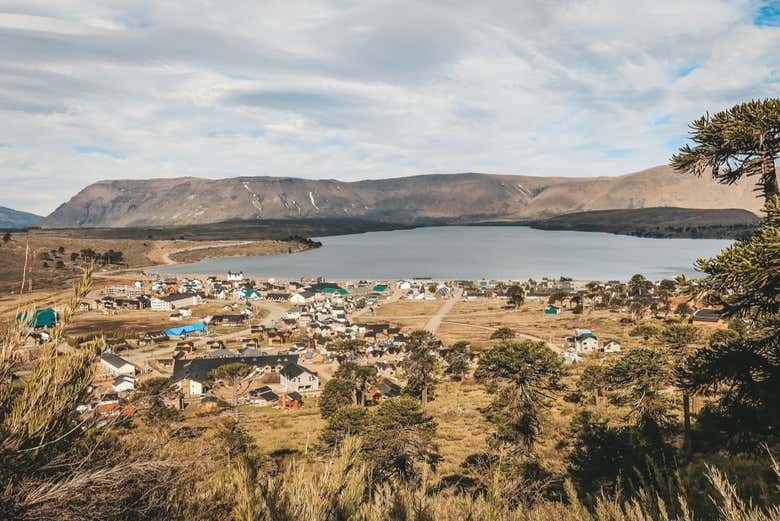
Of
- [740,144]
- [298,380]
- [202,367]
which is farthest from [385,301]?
[740,144]

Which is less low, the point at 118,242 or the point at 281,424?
the point at 118,242

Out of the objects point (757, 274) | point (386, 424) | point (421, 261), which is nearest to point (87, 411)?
point (757, 274)

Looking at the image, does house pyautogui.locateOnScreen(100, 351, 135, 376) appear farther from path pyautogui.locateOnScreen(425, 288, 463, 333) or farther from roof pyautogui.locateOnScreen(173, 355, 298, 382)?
path pyautogui.locateOnScreen(425, 288, 463, 333)

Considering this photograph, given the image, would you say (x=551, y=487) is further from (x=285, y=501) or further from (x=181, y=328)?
(x=181, y=328)

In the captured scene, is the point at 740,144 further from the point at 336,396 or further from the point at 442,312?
the point at 442,312

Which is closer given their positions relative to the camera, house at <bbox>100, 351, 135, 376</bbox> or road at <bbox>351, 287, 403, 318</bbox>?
house at <bbox>100, 351, 135, 376</bbox>

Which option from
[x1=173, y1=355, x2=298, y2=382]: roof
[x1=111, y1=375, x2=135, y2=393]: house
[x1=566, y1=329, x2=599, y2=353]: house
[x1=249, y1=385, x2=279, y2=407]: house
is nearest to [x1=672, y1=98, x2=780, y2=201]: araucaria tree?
[x1=249, y1=385, x2=279, y2=407]: house

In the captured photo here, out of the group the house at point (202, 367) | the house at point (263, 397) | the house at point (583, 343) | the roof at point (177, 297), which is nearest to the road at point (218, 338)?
the house at point (202, 367)
